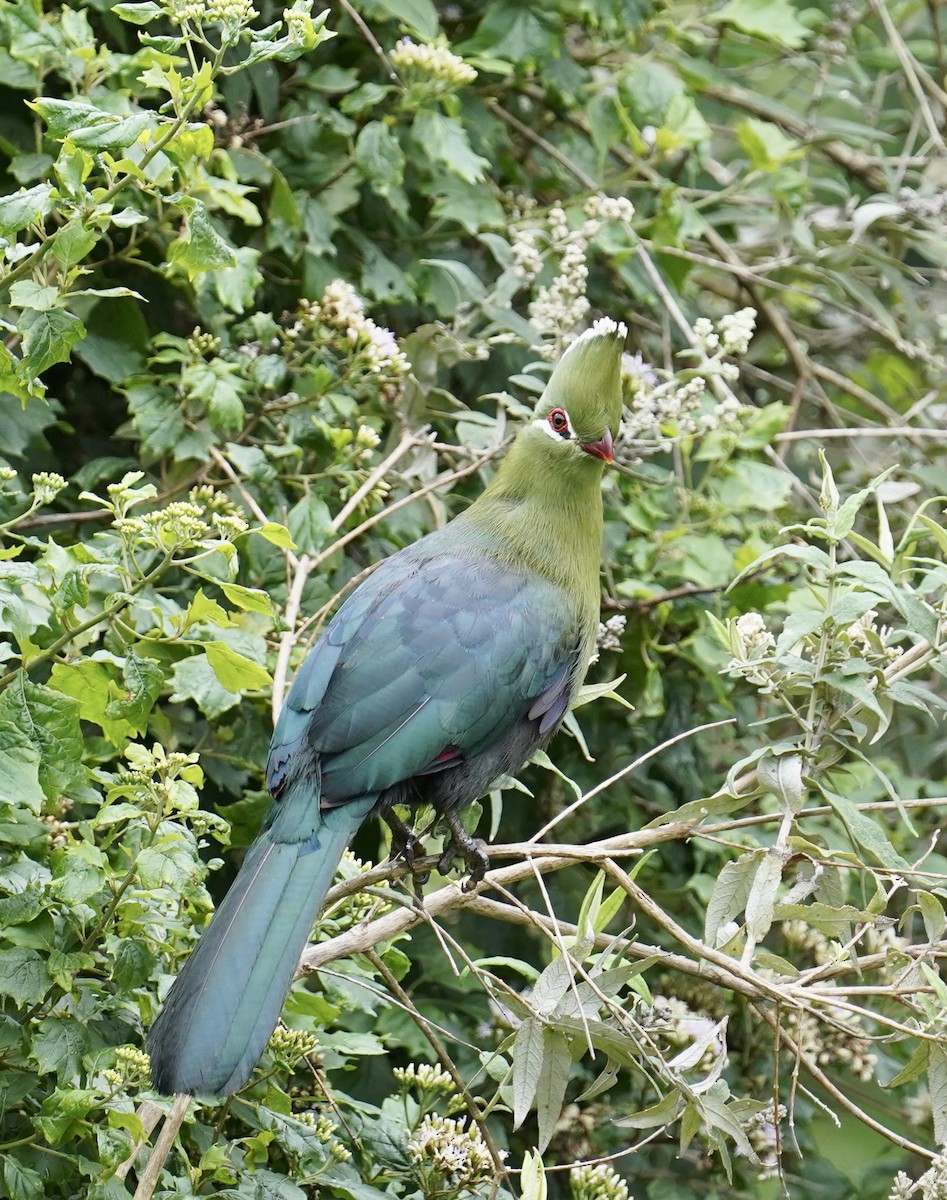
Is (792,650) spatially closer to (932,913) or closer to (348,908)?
(932,913)

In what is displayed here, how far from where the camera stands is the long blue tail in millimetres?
1699

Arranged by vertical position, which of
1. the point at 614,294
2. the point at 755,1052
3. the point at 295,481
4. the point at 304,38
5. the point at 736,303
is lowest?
the point at 755,1052

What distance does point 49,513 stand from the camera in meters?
2.68

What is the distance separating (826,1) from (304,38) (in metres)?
2.98

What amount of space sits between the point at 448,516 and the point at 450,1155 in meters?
1.32

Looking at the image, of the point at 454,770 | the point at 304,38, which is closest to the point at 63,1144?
the point at 454,770

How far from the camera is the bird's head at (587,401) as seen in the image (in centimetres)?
241

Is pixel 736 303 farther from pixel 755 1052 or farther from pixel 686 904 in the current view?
pixel 755 1052

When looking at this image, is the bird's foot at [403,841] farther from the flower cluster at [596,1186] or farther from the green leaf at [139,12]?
the green leaf at [139,12]

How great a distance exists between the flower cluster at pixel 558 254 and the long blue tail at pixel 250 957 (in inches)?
46.5

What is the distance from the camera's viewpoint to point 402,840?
2299mm

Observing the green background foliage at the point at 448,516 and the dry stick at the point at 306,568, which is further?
the dry stick at the point at 306,568

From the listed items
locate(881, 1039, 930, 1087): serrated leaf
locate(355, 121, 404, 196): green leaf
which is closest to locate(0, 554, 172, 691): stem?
locate(881, 1039, 930, 1087): serrated leaf

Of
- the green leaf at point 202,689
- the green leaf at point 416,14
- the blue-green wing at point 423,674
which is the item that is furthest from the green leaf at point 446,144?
the green leaf at point 202,689
